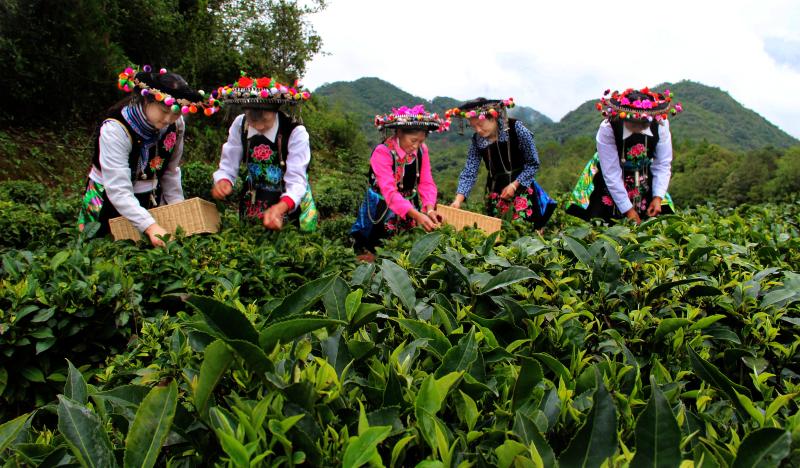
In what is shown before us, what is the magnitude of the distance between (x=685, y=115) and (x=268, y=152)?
32047mm

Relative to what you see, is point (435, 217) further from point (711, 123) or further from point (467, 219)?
point (711, 123)

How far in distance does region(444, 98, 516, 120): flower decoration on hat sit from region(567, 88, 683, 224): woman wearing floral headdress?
792mm

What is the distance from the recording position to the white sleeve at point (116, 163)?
3455 mm

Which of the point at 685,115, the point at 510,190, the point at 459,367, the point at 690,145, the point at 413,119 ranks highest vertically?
the point at 685,115

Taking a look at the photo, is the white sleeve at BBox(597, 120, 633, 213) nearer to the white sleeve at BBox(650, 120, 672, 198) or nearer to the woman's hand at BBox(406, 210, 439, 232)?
the white sleeve at BBox(650, 120, 672, 198)

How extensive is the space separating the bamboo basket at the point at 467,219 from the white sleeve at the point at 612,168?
1324mm

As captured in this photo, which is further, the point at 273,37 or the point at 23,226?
the point at 273,37

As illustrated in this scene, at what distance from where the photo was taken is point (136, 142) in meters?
3.64

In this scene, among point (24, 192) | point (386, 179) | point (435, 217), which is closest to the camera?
point (435, 217)

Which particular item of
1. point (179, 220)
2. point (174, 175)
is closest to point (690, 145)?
point (174, 175)

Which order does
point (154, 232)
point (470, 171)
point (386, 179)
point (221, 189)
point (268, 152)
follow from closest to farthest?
1. point (154, 232)
2. point (221, 189)
3. point (268, 152)
4. point (386, 179)
5. point (470, 171)

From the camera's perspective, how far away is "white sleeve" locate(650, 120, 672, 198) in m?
4.53

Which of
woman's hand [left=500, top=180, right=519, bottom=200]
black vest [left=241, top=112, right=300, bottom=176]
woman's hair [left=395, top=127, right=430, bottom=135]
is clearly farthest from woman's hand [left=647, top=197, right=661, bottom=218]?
black vest [left=241, top=112, right=300, bottom=176]

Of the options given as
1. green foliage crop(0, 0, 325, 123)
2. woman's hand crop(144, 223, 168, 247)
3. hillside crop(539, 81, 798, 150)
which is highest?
hillside crop(539, 81, 798, 150)
